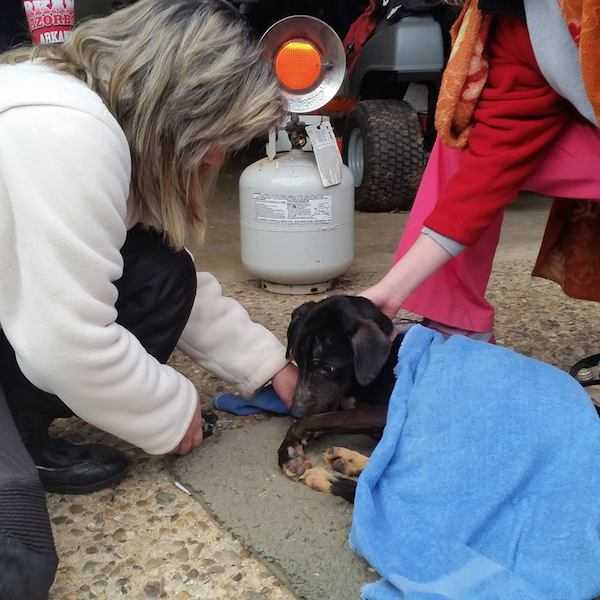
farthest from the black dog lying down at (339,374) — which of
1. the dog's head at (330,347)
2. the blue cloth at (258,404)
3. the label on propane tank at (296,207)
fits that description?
the label on propane tank at (296,207)

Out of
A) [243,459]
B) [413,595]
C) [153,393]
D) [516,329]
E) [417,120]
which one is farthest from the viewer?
[417,120]

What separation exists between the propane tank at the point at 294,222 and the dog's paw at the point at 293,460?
4.22ft

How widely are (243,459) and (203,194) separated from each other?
645 mm

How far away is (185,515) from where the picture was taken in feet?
5.80

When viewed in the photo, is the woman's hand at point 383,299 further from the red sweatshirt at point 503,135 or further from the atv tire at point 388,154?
the atv tire at point 388,154

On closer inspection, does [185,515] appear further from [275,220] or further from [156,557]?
[275,220]

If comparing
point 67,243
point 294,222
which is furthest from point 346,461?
point 294,222

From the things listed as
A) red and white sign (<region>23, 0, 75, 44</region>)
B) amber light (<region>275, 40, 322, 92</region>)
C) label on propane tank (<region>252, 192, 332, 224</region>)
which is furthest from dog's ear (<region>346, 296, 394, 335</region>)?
red and white sign (<region>23, 0, 75, 44</region>)

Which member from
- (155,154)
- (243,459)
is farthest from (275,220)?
(155,154)

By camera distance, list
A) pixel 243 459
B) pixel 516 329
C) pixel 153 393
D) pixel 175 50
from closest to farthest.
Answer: pixel 175 50 < pixel 153 393 < pixel 243 459 < pixel 516 329

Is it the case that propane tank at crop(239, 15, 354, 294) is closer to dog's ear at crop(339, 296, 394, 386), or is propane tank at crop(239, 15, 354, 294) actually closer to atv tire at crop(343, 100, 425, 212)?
dog's ear at crop(339, 296, 394, 386)

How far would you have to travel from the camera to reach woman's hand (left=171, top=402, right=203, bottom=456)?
1868 millimetres

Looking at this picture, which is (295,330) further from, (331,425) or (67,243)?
(67,243)

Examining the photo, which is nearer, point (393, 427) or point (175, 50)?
point (175, 50)
